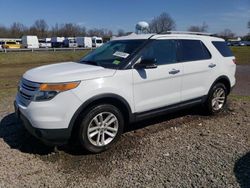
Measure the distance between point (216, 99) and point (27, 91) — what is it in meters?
3.95

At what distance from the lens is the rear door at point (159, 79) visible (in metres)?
4.30

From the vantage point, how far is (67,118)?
365 cm

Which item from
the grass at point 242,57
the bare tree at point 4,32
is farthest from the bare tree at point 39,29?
the grass at point 242,57

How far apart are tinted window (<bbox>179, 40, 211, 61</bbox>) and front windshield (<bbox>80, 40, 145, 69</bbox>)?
909 mm

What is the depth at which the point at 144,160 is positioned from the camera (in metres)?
3.76

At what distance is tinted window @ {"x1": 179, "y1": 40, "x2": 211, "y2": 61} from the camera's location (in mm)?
4973

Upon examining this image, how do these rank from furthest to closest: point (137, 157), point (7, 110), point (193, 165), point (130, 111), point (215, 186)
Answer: point (7, 110)
point (130, 111)
point (137, 157)
point (193, 165)
point (215, 186)

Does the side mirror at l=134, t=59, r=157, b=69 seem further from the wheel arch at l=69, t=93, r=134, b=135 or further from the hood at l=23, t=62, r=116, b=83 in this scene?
the wheel arch at l=69, t=93, r=134, b=135

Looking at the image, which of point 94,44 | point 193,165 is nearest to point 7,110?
point 193,165

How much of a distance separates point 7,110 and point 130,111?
3494 mm

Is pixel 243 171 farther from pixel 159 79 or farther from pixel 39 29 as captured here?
pixel 39 29

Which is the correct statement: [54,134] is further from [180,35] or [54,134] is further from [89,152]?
[180,35]

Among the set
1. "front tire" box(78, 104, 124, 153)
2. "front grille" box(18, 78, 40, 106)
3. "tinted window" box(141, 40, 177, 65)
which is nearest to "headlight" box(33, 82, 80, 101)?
"front grille" box(18, 78, 40, 106)

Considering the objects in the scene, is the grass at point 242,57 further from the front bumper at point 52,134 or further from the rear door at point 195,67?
the front bumper at point 52,134
